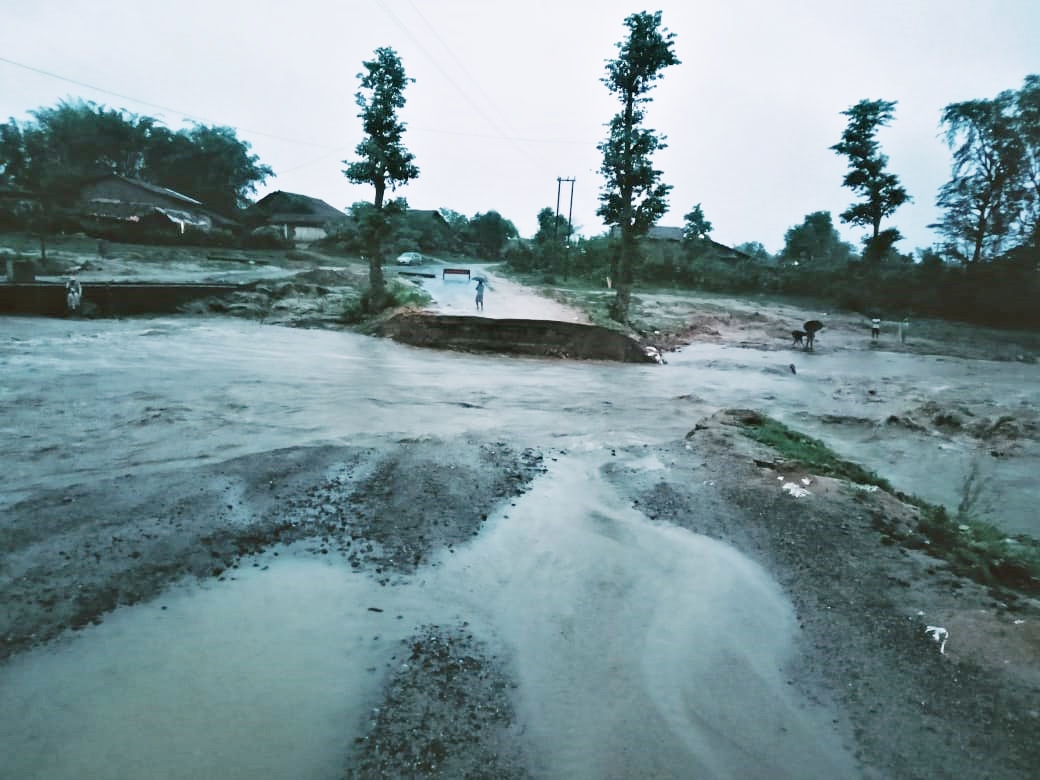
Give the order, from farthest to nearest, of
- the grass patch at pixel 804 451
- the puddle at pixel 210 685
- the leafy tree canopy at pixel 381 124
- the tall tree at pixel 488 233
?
the tall tree at pixel 488 233, the leafy tree canopy at pixel 381 124, the grass patch at pixel 804 451, the puddle at pixel 210 685

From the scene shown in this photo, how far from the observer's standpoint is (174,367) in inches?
506

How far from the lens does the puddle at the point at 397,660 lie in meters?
3.00

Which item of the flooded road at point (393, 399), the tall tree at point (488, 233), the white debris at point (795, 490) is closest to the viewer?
the white debris at point (795, 490)

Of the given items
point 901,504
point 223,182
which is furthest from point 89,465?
point 223,182

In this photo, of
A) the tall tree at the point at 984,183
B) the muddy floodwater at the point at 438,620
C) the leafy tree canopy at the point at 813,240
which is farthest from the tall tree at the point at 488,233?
the muddy floodwater at the point at 438,620

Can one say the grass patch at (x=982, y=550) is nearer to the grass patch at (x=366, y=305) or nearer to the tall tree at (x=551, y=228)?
the grass patch at (x=366, y=305)

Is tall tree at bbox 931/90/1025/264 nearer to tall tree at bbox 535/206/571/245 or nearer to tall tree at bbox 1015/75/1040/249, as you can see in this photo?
tall tree at bbox 1015/75/1040/249

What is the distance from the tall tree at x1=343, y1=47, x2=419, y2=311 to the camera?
21.5 metres

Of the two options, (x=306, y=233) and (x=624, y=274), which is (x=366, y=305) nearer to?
(x=624, y=274)

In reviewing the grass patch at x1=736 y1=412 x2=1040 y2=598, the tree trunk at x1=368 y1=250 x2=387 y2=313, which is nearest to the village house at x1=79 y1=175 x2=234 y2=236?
the tree trunk at x1=368 y1=250 x2=387 y2=313

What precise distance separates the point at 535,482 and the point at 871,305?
39133 mm

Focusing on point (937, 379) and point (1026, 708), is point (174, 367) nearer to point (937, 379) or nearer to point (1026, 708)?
point (1026, 708)

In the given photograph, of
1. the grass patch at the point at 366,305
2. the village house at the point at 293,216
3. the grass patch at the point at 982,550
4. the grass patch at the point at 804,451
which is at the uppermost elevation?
the village house at the point at 293,216

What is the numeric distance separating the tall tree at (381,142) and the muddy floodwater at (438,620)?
13.1 metres
